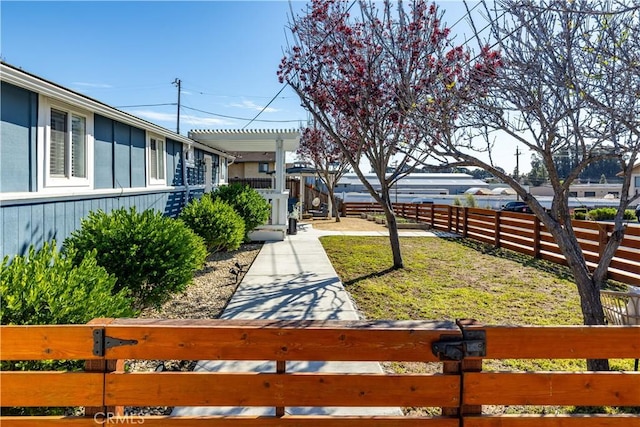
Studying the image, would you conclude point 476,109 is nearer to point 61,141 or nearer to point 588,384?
point 588,384

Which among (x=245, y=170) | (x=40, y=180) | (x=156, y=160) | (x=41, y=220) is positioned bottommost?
(x=41, y=220)

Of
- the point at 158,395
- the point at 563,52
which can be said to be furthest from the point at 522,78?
the point at 158,395

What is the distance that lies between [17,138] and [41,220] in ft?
3.17

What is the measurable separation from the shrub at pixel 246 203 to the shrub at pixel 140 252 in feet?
15.2

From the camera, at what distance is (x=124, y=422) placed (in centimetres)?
175

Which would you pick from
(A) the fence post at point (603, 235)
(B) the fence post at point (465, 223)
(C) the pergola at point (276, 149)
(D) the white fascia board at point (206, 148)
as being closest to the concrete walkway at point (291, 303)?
(C) the pergola at point (276, 149)

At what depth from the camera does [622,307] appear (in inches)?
119

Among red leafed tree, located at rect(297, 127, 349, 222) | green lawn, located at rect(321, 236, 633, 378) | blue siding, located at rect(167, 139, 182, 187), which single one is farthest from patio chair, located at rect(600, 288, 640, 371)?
red leafed tree, located at rect(297, 127, 349, 222)

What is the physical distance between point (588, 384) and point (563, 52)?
2.44 meters

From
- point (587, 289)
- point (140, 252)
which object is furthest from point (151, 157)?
point (587, 289)

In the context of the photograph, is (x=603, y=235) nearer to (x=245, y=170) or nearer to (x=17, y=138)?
(x=17, y=138)

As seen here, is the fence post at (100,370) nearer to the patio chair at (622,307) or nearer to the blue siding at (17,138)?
the blue siding at (17,138)

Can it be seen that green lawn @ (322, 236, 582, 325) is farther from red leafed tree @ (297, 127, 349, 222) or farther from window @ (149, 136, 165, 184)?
red leafed tree @ (297, 127, 349, 222)

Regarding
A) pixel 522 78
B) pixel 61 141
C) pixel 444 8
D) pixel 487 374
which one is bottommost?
pixel 487 374
